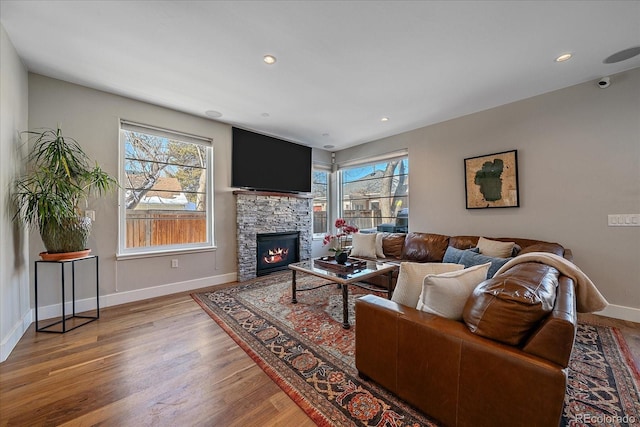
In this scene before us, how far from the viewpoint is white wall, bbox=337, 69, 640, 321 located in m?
2.53

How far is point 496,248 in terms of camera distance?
2877mm

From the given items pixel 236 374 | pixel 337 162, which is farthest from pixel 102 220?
pixel 337 162

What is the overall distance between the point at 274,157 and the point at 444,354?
160 inches

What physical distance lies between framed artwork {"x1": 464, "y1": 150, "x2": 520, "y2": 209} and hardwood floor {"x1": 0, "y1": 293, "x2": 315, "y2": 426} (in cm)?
344

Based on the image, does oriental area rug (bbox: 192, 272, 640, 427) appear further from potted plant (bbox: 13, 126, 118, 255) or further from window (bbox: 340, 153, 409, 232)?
window (bbox: 340, 153, 409, 232)

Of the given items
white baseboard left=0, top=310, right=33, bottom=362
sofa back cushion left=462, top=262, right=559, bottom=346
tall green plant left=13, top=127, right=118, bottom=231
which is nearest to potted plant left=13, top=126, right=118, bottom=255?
tall green plant left=13, top=127, right=118, bottom=231

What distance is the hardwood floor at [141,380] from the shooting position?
1365mm

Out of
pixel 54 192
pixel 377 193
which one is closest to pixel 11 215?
pixel 54 192

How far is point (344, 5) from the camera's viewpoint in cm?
171

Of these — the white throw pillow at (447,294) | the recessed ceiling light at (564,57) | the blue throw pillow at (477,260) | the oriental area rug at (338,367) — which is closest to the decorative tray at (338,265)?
the oriental area rug at (338,367)

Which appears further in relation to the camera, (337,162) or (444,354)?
(337,162)

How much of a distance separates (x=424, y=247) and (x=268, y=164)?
9.90ft

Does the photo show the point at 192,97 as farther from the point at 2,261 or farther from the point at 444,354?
the point at 444,354

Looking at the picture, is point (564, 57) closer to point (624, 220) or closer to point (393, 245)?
point (624, 220)
